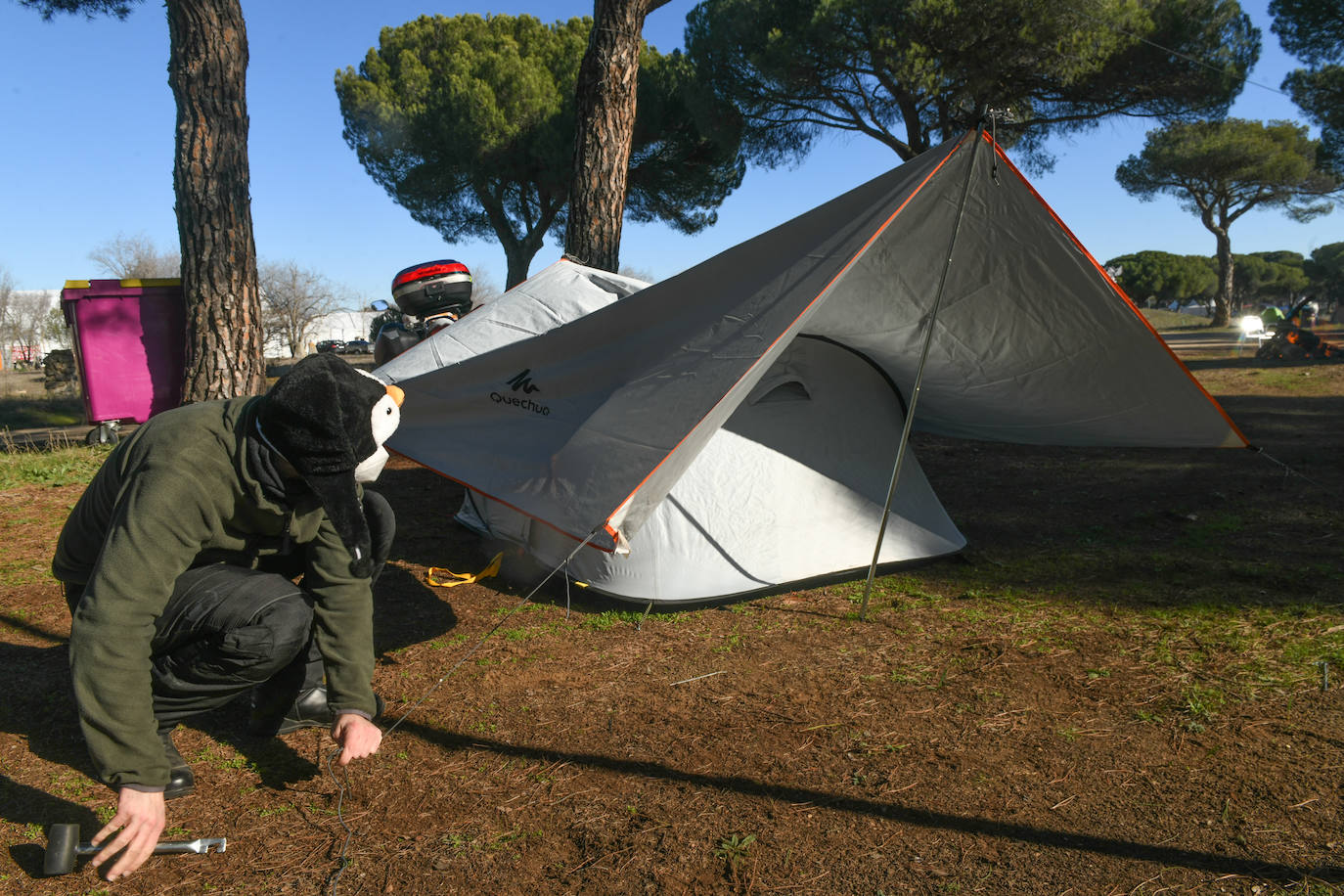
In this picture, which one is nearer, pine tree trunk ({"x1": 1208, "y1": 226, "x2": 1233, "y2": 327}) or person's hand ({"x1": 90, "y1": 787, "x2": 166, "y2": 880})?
person's hand ({"x1": 90, "y1": 787, "x2": 166, "y2": 880})

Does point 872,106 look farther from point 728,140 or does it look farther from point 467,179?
point 467,179

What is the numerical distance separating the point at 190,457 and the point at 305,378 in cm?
31

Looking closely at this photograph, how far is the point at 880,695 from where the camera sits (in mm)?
2928

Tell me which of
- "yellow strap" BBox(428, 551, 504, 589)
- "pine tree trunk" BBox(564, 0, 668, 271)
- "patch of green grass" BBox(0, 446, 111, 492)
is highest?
"pine tree trunk" BBox(564, 0, 668, 271)

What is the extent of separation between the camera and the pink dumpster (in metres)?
6.94

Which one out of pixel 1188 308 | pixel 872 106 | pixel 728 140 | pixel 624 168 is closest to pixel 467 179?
pixel 728 140

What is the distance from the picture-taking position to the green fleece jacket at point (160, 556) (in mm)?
1677

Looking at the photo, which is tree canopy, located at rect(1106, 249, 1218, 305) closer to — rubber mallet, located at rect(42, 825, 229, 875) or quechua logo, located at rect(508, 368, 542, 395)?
quechua logo, located at rect(508, 368, 542, 395)

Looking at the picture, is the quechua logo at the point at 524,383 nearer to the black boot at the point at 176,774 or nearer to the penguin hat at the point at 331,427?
A: the penguin hat at the point at 331,427

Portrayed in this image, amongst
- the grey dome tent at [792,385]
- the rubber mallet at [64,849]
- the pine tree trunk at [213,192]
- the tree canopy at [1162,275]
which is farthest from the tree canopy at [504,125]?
the tree canopy at [1162,275]

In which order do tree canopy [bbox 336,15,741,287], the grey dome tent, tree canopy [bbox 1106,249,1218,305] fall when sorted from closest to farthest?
1. the grey dome tent
2. tree canopy [bbox 336,15,741,287]
3. tree canopy [bbox 1106,249,1218,305]

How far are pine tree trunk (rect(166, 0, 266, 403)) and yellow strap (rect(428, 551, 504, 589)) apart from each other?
2580 mm

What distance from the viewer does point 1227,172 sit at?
28109 millimetres

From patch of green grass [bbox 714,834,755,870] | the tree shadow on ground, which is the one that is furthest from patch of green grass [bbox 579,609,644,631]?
patch of green grass [bbox 714,834,755,870]
